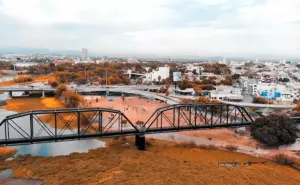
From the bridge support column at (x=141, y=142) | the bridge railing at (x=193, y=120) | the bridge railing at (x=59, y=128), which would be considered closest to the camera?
the bridge railing at (x=59, y=128)

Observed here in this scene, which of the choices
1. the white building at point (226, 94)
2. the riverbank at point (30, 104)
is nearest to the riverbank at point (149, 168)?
the riverbank at point (30, 104)

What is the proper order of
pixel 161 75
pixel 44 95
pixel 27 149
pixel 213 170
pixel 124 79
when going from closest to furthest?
pixel 213 170, pixel 27 149, pixel 44 95, pixel 124 79, pixel 161 75

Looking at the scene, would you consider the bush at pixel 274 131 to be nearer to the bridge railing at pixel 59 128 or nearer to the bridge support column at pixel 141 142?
the bridge support column at pixel 141 142

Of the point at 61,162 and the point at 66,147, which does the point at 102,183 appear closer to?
the point at 61,162

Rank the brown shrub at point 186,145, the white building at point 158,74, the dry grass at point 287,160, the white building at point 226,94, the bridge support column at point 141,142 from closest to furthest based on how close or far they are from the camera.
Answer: the dry grass at point 287,160, the bridge support column at point 141,142, the brown shrub at point 186,145, the white building at point 226,94, the white building at point 158,74

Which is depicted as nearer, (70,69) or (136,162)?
(136,162)

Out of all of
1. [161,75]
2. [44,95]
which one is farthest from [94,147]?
[161,75]
